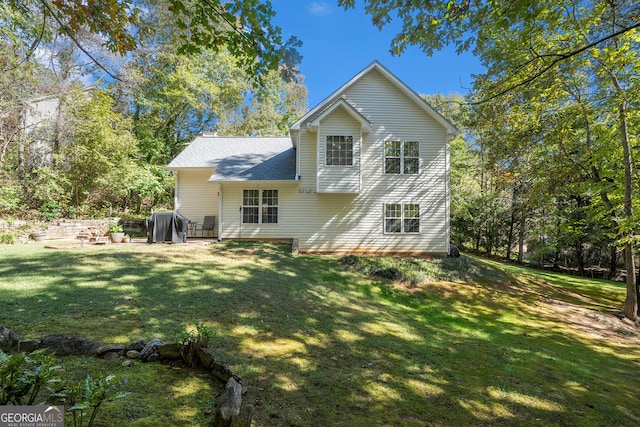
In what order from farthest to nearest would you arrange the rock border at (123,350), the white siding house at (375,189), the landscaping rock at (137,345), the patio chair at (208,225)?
1. the patio chair at (208,225)
2. the white siding house at (375,189)
3. the landscaping rock at (137,345)
4. the rock border at (123,350)

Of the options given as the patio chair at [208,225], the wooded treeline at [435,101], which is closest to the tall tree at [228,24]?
the wooded treeline at [435,101]

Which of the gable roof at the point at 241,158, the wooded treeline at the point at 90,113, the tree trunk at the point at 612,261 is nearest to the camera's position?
the wooded treeline at the point at 90,113

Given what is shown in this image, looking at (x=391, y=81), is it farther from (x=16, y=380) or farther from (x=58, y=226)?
(x=58, y=226)

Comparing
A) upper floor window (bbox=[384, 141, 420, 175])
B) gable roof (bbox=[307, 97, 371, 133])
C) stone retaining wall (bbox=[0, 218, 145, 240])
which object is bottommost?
stone retaining wall (bbox=[0, 218, 145, 240])

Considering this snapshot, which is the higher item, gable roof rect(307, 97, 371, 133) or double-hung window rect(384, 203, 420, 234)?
gable roof rect(307, 97, 371, 133)

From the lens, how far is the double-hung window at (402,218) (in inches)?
524

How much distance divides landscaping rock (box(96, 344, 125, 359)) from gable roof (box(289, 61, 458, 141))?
34.9ft

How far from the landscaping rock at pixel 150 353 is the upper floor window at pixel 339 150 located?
10.1 metres

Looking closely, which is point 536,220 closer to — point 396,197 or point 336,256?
point 396,197

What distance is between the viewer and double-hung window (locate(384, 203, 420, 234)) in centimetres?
1331

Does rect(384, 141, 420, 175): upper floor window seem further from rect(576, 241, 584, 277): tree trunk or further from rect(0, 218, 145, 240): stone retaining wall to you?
rect(0, 218, 145, 240): stone retaining wall

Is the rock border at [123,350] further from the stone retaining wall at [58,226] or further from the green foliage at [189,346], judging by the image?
the stone retaining wall at [58,226]

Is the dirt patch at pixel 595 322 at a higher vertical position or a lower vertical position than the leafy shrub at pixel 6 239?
lower

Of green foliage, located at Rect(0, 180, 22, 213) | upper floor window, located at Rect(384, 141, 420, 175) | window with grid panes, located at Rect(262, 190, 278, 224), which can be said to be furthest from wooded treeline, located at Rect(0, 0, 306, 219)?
upper floor window, located at Rect(384, 141, 420, 175)
